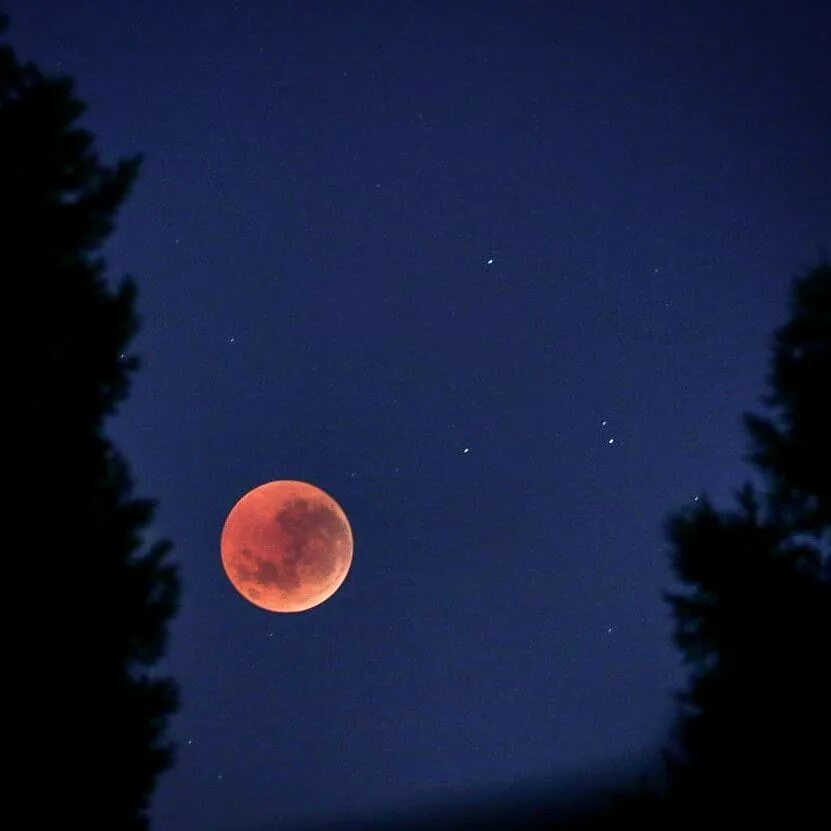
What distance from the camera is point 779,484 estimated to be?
6633 mm

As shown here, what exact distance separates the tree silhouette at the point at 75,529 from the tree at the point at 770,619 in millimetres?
4349

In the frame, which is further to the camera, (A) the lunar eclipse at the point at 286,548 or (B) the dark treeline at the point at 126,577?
(A) the lunar eclipse at the point at 286,548

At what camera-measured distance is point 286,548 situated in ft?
49.5

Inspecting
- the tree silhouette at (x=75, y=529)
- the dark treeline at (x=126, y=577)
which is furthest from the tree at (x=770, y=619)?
the tree silhouette at (x=75, y=529)

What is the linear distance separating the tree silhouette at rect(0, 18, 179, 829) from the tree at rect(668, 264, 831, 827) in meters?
4.35

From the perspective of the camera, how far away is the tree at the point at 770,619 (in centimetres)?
562

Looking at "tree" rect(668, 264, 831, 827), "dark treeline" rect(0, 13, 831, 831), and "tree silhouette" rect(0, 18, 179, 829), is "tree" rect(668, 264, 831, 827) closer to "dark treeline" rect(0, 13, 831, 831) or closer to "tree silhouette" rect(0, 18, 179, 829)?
"dark treeline" rect(0, 13, 831, 831)

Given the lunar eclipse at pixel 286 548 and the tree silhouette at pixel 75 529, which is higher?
the lunar eclipse at pixel 286 548

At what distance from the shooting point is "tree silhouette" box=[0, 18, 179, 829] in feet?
17.9

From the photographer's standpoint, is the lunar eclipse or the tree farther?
the lunar eclipse

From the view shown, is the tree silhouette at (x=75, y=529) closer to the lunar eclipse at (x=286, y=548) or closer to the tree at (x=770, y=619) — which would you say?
the tree at (x=770, y=619)

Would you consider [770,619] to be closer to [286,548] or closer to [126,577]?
[126,577]

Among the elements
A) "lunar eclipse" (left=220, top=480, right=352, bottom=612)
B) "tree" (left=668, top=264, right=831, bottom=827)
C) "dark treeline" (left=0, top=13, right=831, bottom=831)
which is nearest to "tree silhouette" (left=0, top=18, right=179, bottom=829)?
"dark treeline" (left=0, top=13, right=831, bottom=831)

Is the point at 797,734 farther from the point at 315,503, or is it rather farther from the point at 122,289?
the point at 315,503
